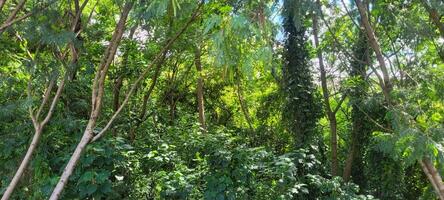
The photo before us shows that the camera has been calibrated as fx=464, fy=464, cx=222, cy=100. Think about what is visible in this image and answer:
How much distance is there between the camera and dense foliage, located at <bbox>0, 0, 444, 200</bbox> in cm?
421

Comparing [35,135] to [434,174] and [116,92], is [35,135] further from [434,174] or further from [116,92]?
[434,174]

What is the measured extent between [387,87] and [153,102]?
3.94m

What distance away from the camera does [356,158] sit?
9188 millimetres

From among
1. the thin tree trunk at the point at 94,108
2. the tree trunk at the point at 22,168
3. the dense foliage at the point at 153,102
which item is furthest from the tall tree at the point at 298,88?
the tree trunk at the point at 22,168

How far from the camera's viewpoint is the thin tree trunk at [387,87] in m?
4.80

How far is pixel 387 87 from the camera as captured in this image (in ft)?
17.6

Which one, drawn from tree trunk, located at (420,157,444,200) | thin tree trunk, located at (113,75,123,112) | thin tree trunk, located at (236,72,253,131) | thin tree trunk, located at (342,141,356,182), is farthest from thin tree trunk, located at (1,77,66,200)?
thin tree trunk, located at (342,141,356,182)

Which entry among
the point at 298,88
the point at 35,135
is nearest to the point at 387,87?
the point at 298,88

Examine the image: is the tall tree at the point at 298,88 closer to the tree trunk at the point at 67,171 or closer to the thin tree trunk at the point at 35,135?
the thin tree trunk at the point at 35,135

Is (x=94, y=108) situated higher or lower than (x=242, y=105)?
lower

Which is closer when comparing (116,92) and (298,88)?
(116,92)

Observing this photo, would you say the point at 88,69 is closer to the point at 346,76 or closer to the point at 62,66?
the point at 62,66

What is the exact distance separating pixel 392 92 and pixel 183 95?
5241mm

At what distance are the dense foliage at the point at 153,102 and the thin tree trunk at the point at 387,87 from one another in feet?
0.05
